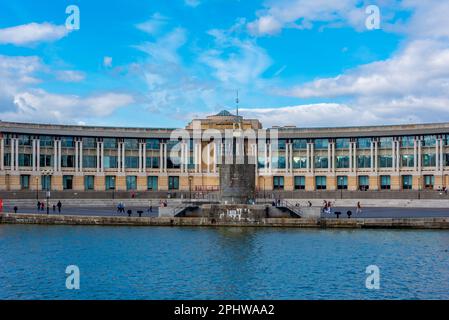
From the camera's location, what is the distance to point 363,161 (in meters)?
111

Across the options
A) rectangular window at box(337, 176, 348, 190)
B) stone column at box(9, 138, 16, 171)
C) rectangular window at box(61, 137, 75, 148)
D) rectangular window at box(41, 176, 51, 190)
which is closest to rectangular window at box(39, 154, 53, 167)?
rectangular window at box(41, 176, 51, 190)

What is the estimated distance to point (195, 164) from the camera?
4483 inches

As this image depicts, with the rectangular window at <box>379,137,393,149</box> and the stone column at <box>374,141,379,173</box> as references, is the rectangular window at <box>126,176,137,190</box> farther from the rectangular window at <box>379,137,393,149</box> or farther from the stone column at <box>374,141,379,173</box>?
the rectangular window at <box>379,137,393,149</box>

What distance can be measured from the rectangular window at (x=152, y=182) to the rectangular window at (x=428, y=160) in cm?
4477

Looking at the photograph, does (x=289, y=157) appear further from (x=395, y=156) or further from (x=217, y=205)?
(x=217, y=205)

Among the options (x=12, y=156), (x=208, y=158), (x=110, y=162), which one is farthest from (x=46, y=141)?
(x=208, y=158)

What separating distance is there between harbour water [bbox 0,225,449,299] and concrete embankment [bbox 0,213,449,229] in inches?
103

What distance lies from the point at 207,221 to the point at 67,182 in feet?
145

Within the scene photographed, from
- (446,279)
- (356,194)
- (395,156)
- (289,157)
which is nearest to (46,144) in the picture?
(289,157)

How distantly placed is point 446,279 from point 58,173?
78426 millimetres

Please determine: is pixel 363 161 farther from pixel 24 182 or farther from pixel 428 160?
pixel 24 182

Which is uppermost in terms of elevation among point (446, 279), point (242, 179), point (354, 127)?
point (354, 127)

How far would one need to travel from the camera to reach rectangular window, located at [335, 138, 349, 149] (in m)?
112

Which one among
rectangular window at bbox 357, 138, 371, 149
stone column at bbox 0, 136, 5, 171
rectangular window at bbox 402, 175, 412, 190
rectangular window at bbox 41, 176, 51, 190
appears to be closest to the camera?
stone column at bbox 0, 136, 5, 171
